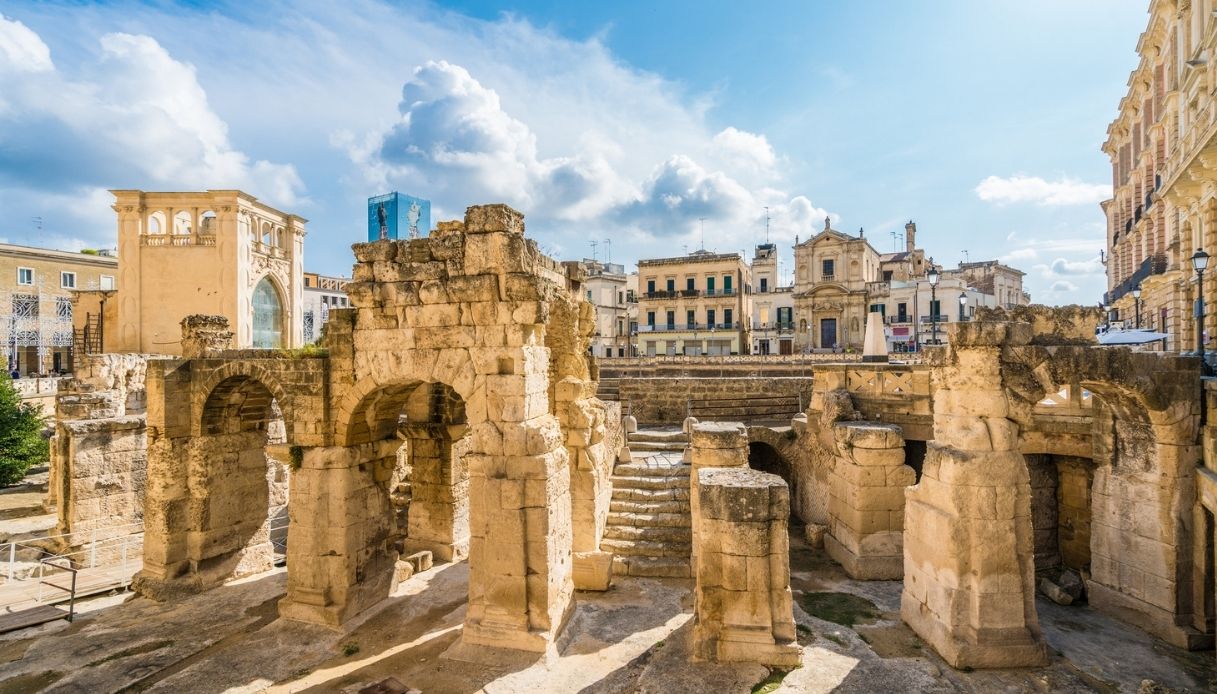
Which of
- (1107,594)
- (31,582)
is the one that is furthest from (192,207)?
(1107,594)

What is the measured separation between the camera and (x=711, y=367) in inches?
1011

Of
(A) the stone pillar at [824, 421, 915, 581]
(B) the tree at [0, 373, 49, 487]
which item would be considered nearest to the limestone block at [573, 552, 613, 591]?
(A) the stone pillar at [824, 421, 915, 581]

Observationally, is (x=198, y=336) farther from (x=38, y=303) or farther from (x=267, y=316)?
(x=38, y=303)

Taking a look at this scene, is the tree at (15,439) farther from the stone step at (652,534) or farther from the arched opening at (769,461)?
the arched opening at (769,461)

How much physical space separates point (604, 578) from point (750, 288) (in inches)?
1545

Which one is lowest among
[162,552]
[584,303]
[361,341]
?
[162,552]

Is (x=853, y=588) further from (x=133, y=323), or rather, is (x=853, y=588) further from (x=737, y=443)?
(x=133, y=323)

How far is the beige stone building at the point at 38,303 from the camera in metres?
27.6

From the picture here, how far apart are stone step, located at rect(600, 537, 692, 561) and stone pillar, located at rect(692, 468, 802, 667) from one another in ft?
10.9

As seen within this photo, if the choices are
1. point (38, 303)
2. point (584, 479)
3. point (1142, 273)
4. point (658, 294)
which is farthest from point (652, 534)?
point (38, 303)

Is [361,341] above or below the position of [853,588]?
above

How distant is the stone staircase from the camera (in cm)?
972

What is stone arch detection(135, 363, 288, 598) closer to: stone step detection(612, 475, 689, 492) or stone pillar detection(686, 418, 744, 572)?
stone step detection(612, 475, 689, 492)

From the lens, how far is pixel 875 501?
31.9 ft
